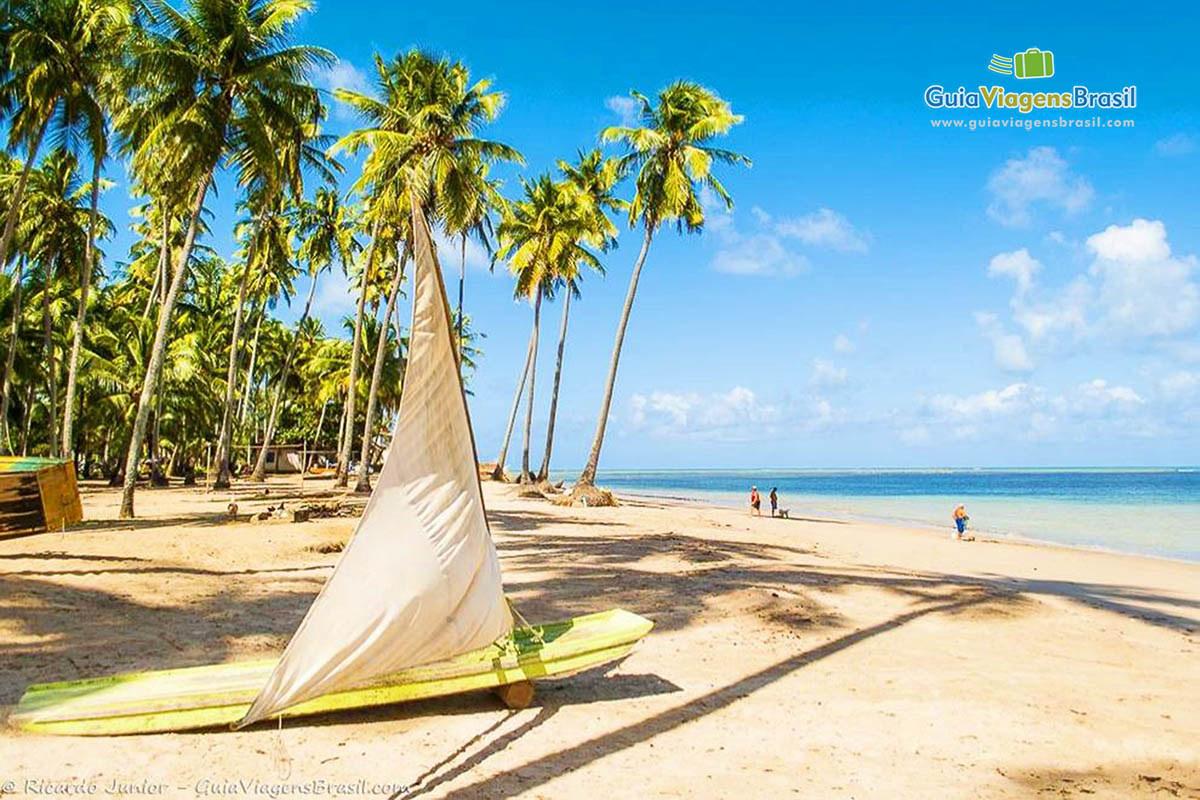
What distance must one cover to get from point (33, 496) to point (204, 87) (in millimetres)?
10436

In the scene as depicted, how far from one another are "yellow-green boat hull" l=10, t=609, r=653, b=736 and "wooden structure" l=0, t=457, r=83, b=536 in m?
7.77

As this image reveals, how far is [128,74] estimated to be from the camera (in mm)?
16016

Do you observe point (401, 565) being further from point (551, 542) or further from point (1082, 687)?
point (551, 542)

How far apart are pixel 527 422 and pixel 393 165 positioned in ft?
62.7

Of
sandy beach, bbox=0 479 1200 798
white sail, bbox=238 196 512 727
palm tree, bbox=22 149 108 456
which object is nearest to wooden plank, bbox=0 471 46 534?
sandy beach, bbox=0 479 1200 798

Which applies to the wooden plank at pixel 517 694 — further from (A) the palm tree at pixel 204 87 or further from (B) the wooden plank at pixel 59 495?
(A) the palm tree at pixel 204 87

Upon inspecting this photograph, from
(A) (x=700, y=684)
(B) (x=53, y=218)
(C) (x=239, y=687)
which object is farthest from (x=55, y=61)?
(A) (x=700, y=684)

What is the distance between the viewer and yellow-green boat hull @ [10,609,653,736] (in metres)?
4.59

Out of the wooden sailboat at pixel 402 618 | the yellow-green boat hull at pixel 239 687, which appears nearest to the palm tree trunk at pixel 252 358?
the yellow-green boat hull at pixel 239 687

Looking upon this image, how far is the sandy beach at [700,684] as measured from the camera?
4332mm

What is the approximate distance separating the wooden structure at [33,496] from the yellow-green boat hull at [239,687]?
777cm

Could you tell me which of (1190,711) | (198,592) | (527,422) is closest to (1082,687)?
(1190,711)

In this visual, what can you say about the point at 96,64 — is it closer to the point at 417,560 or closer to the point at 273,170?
the point at 273,170

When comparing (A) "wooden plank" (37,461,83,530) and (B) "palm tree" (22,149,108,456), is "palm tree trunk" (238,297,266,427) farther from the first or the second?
(A) "wooden plank" (37,461,83,530)
